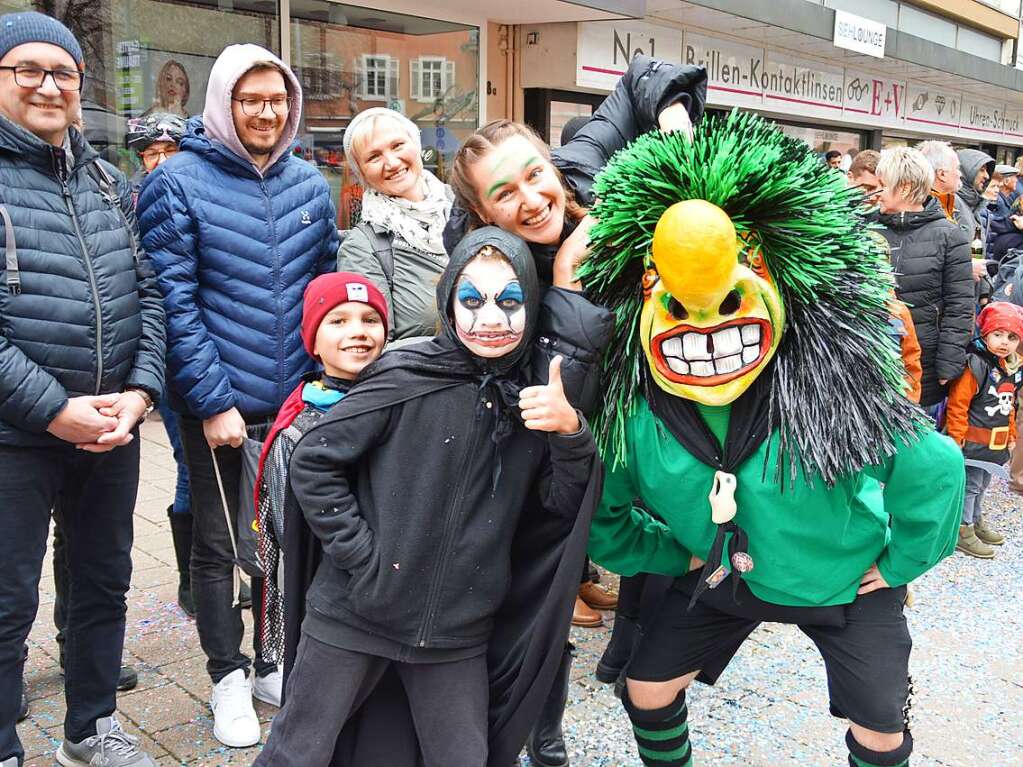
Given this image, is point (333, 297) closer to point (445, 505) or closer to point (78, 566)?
point (445, 505)

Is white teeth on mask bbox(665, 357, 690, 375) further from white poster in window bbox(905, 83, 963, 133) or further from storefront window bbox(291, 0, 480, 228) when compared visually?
white poster in window bbox(905, 83, 963, 133)

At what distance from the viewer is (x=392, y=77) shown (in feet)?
26.3

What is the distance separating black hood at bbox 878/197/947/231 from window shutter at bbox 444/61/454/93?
490cm

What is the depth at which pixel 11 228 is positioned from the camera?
7.61 ft

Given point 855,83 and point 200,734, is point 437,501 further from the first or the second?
point 855,83

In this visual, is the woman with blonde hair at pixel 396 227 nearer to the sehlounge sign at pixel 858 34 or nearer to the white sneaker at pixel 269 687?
the white sneaker at pixel 269 687

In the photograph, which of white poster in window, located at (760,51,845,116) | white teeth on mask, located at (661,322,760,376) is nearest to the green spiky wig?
white teeth on mask, located at (661,322,760,376)

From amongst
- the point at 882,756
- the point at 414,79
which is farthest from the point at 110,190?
the point at 414,79

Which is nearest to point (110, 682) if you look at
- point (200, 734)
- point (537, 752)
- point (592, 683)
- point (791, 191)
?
point (200, 734)

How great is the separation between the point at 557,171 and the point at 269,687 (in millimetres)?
1929

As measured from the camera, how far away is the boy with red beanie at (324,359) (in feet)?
7.70

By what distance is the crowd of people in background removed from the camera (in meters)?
2.10

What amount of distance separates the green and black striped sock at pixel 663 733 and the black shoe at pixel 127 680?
1.74 meters

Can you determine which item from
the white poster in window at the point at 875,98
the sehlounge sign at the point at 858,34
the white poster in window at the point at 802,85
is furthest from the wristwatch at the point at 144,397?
the white poster in window at the point at 875,98
